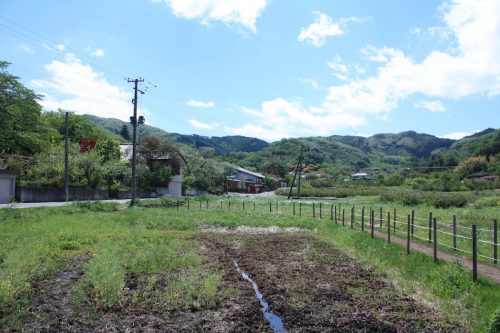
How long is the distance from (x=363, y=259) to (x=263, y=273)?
14.9ft

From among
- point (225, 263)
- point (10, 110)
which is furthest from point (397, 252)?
point (10, 110)

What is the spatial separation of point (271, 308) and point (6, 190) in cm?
3652

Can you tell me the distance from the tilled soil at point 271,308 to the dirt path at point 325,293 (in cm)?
2

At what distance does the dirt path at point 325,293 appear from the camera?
8.71 m

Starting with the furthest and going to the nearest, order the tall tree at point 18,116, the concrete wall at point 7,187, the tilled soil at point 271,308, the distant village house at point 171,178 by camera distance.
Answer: the distant village house at point 171,178 < the tall tree at point 18,116 < the concrete wall at point 7,187 < the tilled soil at point 271,308

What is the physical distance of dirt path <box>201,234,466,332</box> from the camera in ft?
28.6

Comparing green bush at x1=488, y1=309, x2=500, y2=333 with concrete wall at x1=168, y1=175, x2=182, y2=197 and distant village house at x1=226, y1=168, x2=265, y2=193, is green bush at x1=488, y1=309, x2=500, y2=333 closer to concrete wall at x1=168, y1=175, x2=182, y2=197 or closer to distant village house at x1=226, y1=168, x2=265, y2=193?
concrete wall at x1=168, y1=175, x2=182, y2=197

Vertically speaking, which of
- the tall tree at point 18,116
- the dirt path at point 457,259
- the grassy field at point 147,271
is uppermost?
the tall tree at point 18,116

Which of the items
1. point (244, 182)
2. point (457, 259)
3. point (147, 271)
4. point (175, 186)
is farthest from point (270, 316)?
point (244, 182)

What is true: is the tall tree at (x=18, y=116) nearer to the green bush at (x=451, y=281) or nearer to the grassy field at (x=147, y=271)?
the grassy field at (x=147, y=271)

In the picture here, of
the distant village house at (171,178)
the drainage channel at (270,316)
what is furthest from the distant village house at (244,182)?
the drainage channel at (270,316)

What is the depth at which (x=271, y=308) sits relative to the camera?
9.86 metres

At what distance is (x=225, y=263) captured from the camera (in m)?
14.6

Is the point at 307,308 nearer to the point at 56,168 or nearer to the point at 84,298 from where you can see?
the point at 84,298
